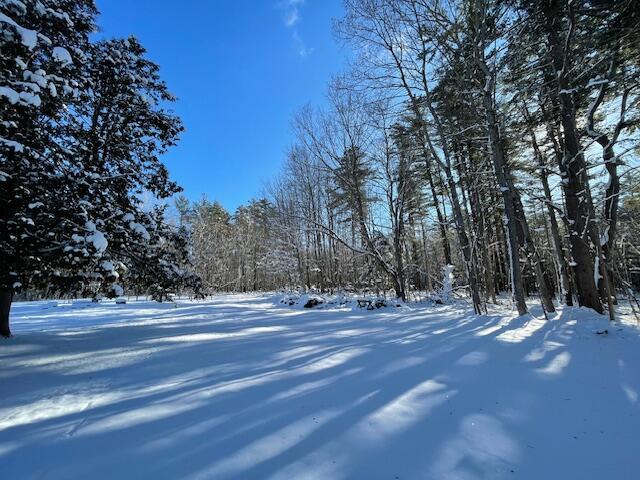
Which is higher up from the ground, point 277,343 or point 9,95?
point 9,95

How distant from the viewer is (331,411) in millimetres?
2582

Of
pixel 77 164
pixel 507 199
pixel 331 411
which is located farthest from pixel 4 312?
pixel 507 199

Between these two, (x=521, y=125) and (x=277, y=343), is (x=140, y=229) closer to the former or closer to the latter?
(x=277, y=343)

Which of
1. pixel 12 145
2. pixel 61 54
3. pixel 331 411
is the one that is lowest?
pixel 331 411

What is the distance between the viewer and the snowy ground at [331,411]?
1891 mm

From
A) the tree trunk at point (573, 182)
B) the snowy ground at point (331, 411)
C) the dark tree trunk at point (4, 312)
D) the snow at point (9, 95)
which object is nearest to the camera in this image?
the snowy ground at point (331, 411)

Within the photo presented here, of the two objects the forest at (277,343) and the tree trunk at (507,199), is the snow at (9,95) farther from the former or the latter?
the tree trunk at (507,199)

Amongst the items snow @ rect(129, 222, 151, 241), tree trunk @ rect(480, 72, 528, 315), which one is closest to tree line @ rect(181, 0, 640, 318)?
tree trunk @ rect(480, 72, 528, 315)

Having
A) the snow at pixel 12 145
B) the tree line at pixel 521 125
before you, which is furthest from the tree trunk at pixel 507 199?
the snow at pixel 12 145

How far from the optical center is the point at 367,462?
193 cm

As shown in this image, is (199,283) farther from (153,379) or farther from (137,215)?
(153,379)

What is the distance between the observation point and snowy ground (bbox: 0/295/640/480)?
6.20 ft

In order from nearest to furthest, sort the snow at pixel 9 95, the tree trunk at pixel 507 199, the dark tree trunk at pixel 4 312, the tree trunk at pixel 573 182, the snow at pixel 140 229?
the snow at pixel 9 95
the snow at pixel 140 229
the dark tree trunk at pixel 4 312
the tree trunk at pixel 573 182
the tree trunk at pixel 507 199

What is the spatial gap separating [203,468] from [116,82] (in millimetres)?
7535
